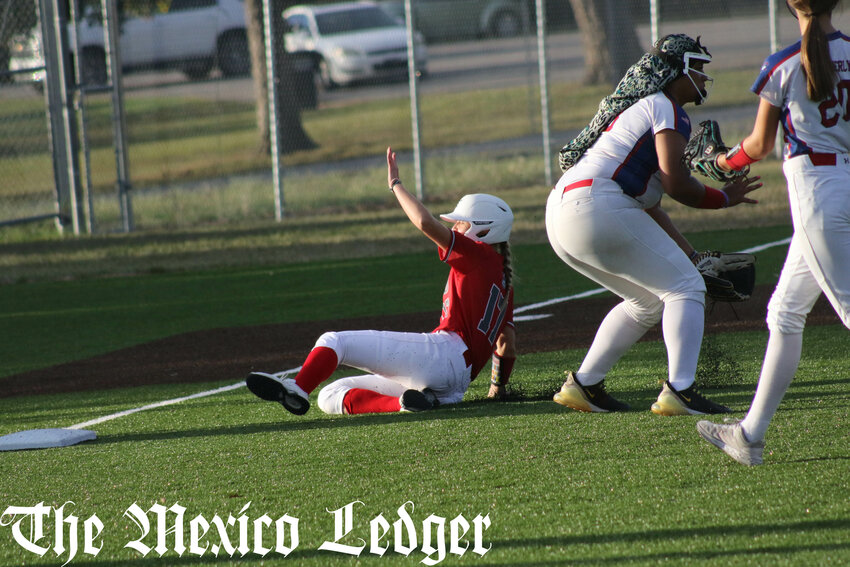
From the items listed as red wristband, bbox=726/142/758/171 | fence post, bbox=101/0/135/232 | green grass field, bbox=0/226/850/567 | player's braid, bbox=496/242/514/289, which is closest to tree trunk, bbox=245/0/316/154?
fence post, bbox=101/0/135/232

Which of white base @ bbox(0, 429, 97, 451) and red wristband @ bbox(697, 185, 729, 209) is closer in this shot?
red wristband @ bbox(697, 185, 729, 209)

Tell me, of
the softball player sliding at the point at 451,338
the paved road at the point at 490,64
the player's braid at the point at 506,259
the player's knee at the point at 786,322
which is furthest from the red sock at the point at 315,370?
the paved road at the point at 490,64

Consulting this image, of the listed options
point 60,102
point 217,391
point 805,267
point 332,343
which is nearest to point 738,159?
point 805,267

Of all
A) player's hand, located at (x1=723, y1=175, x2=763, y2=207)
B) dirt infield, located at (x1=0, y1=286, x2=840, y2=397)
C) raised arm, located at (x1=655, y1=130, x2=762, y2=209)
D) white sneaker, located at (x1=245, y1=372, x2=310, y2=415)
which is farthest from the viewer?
dirt infield, located at (x1=0, y1=286, x2=840, y2=397)

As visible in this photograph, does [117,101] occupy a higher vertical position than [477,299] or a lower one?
higher

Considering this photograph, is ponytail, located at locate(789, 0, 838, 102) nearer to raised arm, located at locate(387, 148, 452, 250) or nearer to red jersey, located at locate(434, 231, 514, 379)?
raised arm, located at locate(387, 148, 452, 250)

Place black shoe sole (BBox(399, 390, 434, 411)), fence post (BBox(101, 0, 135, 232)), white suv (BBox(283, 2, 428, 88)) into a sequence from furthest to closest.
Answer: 1. white suv (BBox(283, 2, 428, 88))
2. fence post (BBox(101, 0, 135, 232))
3. black shoe sole (BBox(399, 390, 434, 411))

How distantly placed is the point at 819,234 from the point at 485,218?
201 cm

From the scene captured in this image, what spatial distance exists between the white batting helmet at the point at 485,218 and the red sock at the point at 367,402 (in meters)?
0.99

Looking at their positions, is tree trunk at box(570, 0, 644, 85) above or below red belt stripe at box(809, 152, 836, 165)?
above

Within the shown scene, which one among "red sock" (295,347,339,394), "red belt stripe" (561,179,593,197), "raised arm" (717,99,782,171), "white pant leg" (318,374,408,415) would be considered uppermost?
"raised arm" (717,99,782,171)

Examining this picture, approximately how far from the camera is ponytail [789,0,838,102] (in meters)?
3.94

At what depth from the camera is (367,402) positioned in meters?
5.83

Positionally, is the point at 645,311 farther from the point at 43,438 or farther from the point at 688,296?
the point at 43,438
